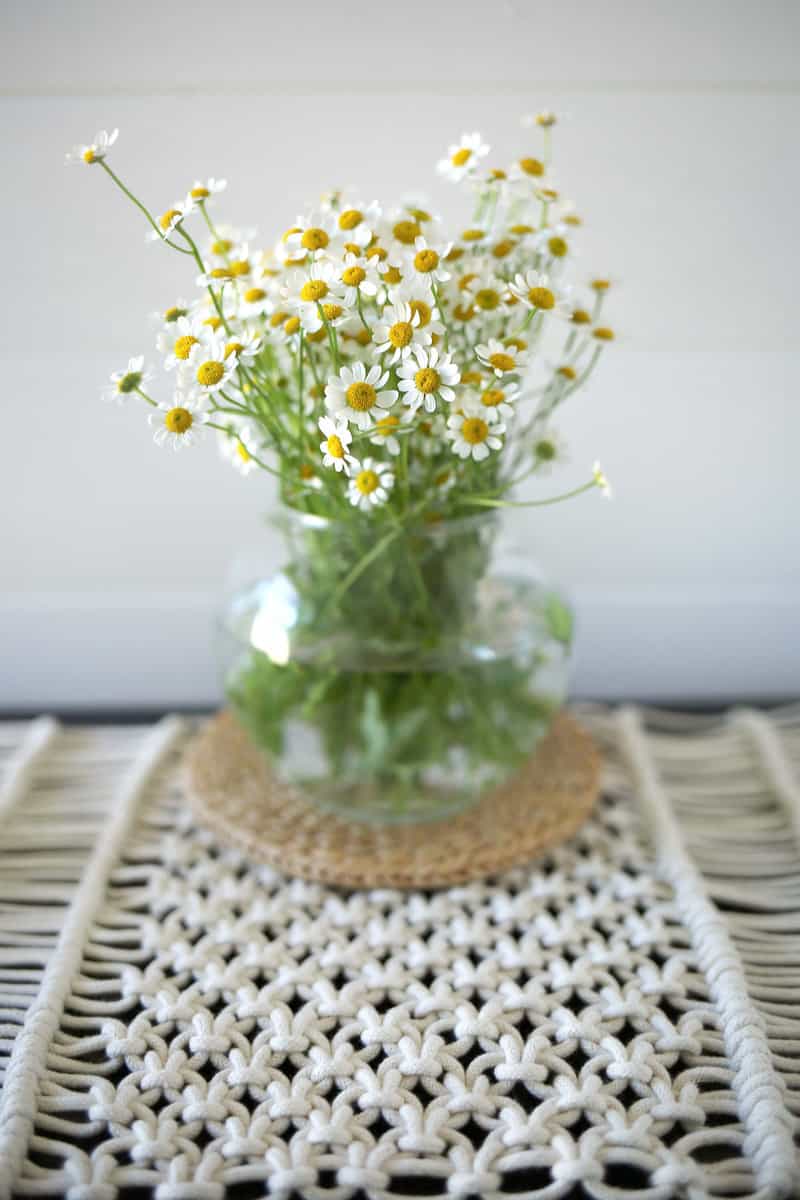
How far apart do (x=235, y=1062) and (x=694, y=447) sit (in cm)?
76

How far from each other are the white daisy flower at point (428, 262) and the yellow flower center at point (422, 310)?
0.05 ft

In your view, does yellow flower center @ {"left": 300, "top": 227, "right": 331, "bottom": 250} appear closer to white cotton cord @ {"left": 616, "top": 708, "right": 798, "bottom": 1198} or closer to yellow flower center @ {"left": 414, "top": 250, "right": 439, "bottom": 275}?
yellow flower center @ {"left": 414, "top": 250, "right": 439, "bottom": 275}

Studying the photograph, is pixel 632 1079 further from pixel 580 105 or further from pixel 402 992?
pixel 580 105

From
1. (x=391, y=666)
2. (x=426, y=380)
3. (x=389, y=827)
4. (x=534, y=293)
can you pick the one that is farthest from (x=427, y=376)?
(x=389, y=827)

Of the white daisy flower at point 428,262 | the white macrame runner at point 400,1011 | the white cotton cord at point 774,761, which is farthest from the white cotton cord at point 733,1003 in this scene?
the white daisy flower at point 428,262

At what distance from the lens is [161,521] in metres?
1.09

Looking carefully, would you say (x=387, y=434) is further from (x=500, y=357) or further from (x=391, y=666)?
(x=391, y=666)

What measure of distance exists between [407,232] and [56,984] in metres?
0.58

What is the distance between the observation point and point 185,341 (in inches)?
25.2

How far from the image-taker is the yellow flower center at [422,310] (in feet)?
2.06

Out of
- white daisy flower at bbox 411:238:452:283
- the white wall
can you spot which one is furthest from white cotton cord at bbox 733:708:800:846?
white daisy flower at bbox 411:238:452:283

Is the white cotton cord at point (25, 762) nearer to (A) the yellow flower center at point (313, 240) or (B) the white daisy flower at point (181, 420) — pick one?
(B) the white daisy flower at point (181, 420)

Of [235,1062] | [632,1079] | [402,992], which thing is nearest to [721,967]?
[632,1079]

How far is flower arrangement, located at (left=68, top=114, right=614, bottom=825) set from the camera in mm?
625
